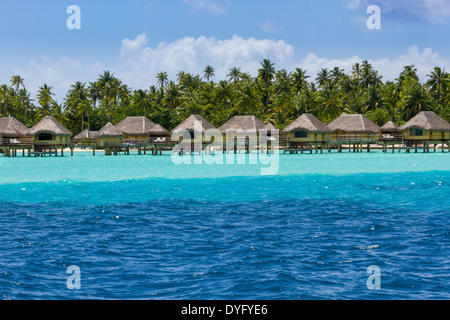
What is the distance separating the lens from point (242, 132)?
6325 centimetres

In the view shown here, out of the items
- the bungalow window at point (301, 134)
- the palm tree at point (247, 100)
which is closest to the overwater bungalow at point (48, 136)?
the palm tree at point (247, 100)

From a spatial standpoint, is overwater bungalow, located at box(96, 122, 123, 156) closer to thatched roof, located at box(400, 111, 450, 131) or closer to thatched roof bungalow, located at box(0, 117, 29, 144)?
thatched roof bungalow, located at box(0, 117, 29, 144)

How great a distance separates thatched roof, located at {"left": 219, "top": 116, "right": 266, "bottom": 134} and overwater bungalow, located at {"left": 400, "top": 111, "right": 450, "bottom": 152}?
1703 cm

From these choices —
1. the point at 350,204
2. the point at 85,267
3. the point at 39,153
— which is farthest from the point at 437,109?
the point at 85,267

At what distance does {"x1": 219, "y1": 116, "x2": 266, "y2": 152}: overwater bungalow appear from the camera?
6234cm

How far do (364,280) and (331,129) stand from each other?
6146 centimetres

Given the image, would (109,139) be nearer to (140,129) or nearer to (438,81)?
(140,129)

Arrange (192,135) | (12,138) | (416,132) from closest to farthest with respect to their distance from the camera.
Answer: (192,135) < (12,138) < (416,132)

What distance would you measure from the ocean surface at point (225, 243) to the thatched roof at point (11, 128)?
40.8 m

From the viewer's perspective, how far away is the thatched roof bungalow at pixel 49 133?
205 ft

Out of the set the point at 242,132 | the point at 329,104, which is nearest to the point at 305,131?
the point at 242,132

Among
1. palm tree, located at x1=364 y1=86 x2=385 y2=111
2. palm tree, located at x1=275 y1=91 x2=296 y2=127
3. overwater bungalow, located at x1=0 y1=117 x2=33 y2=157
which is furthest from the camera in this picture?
palm tree, located at x1=364 y1=86 x2=385 y2=111

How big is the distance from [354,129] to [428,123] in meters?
8.38

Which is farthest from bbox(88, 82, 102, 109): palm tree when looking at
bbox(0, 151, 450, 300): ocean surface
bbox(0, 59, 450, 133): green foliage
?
bbox(0, 151, 450, 300): ocean surface
